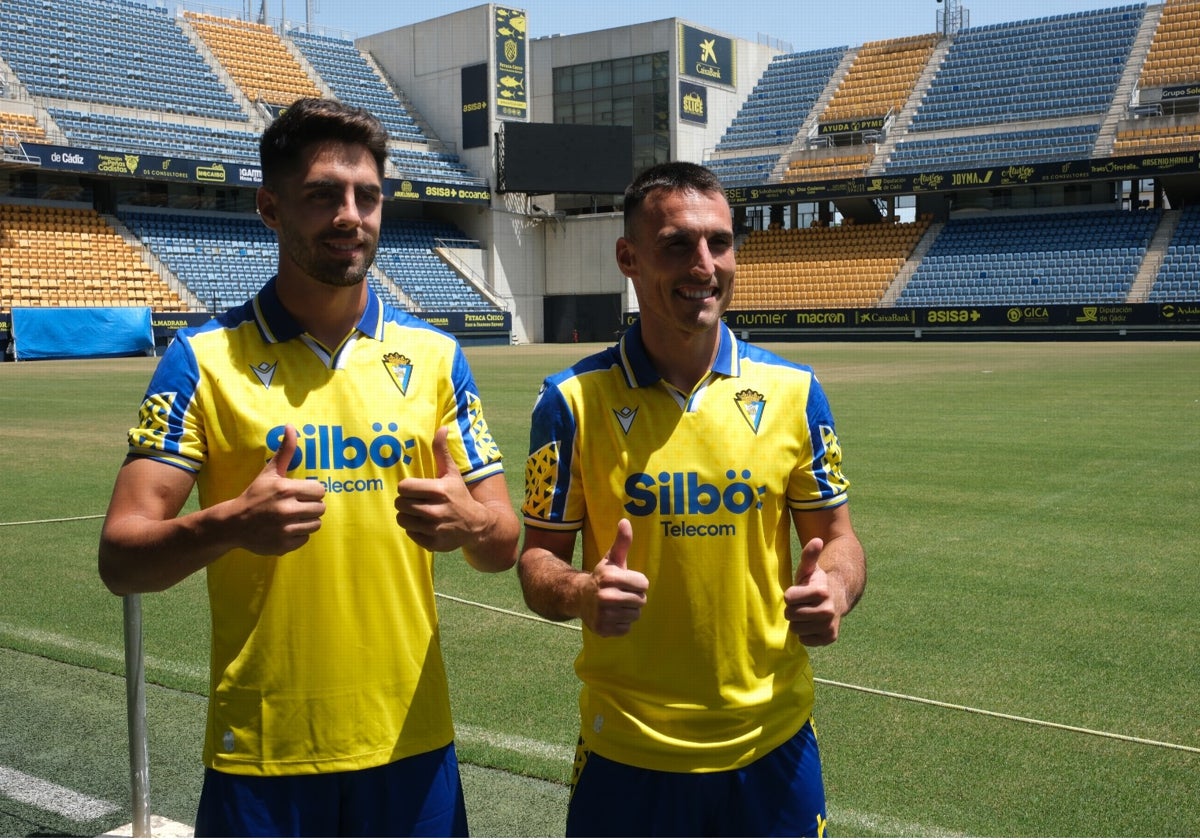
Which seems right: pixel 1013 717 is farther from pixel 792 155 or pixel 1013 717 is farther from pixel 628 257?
pixel 792 155

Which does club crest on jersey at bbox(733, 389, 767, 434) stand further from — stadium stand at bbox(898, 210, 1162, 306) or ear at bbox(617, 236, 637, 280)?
stadium stand at bbox(898, 210, 1162, 306)

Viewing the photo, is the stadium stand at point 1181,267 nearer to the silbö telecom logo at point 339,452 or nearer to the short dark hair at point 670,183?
the short dark hair at point 670,183

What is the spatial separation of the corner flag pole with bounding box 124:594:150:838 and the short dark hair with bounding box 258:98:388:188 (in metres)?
1.71

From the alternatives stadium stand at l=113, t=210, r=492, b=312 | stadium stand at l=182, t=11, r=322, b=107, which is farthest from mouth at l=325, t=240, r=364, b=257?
stadium stand at l=182, t=11, r=322, b=107

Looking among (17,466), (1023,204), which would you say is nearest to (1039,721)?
(17,466)

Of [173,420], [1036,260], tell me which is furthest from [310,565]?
[1036,260]

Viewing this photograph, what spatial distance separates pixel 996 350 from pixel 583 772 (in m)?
34.1

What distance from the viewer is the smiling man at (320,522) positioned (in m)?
2.45

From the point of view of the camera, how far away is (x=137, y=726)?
12.1 feet

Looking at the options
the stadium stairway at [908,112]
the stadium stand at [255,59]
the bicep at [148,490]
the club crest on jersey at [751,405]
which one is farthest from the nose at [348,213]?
the stadium stand at [255,59]

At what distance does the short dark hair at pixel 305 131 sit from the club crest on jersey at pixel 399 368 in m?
0.47

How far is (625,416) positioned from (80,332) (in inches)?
1507

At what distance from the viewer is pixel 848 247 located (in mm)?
50250

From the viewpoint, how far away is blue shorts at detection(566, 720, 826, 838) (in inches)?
96.3
